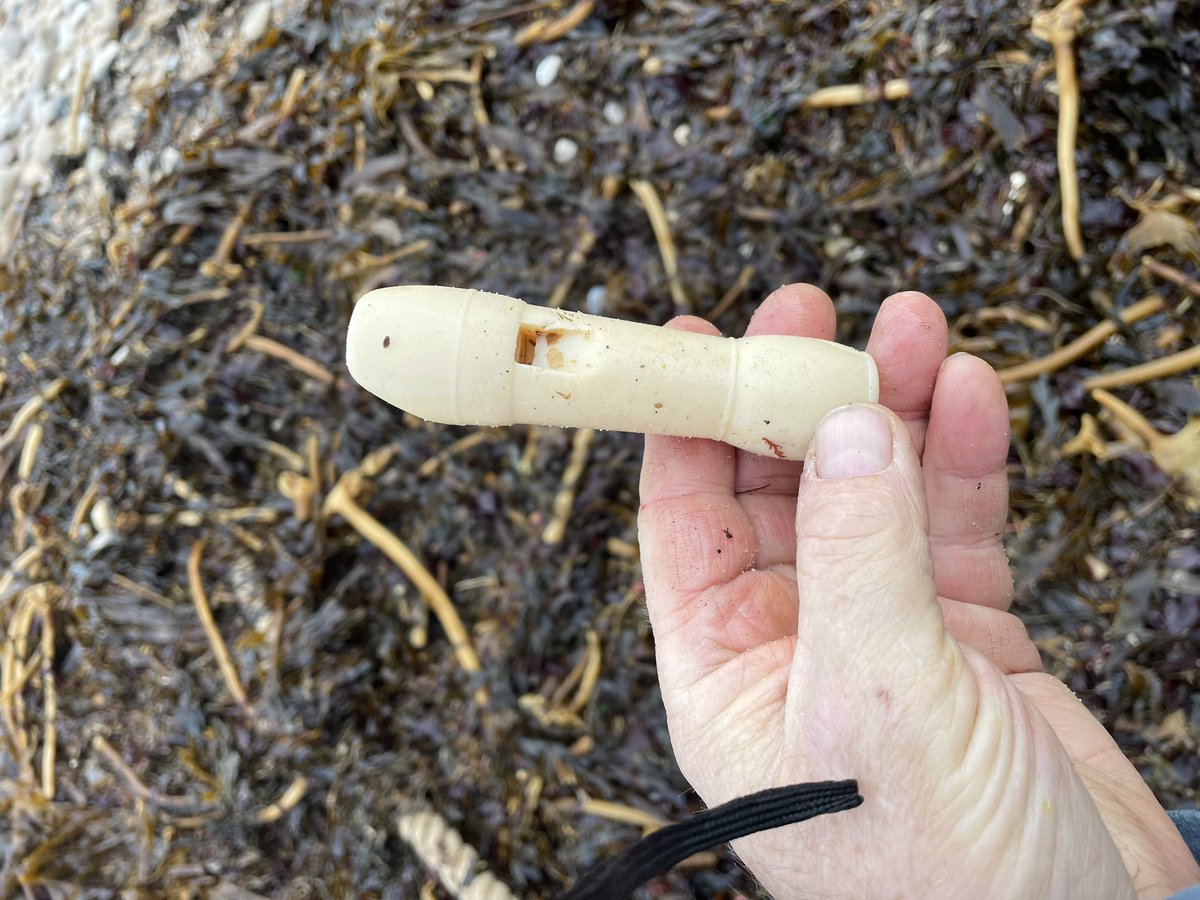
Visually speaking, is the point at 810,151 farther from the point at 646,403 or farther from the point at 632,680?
the point at 632,680

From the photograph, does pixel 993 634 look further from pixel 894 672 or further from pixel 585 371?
pixel 585 371

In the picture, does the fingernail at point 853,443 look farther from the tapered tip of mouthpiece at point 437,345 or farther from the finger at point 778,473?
the tapered tip of mouthpiece at point 437,345

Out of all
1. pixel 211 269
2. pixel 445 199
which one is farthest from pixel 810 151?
pixel 211 269

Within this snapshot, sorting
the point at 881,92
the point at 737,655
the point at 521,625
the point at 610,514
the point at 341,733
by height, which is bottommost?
the point at 341,733

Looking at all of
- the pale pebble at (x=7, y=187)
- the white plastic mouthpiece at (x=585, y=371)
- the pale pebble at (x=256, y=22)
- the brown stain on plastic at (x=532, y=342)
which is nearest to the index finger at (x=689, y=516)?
the white plastic mouthpiece at (x=585, y=371)

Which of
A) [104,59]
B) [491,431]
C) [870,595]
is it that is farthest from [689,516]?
[104,59]

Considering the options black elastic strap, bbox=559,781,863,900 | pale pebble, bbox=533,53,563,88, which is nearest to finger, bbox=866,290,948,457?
black elastic strap, bbox=559,781,863,900

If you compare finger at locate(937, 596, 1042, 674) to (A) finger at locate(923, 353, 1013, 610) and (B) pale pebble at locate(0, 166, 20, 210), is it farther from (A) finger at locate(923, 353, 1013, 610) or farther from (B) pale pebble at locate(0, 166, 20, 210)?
(B) pale pebble at locate(0, 166, 20, 210)
